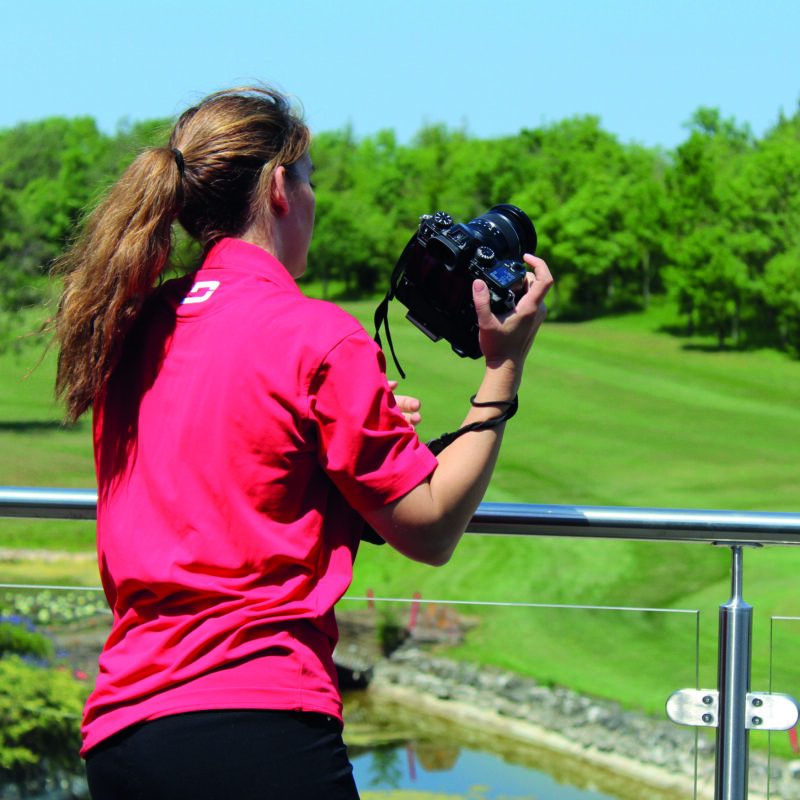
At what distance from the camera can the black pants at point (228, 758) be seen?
1.34m

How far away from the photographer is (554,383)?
54.3 metres

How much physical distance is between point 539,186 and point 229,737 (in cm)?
7761

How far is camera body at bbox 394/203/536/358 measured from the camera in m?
1.82

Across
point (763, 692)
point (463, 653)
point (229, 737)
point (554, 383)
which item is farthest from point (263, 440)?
point (554, 383)

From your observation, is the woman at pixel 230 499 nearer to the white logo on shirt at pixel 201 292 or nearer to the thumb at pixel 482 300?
the white logo on shirt at pixel 201 292

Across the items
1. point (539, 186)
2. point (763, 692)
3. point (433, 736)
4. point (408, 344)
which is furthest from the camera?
point (539, 186)

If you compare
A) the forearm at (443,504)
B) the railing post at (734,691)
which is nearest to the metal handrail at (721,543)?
the railing post at (734,691)

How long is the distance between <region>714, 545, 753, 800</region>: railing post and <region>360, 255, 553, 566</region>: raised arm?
31.0 inches

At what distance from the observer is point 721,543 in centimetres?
218

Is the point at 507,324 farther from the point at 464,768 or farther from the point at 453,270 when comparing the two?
the point at 464,768

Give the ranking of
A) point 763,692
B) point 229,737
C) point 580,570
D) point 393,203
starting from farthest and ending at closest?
point 393,203, point 580,570, point 763,692, point 229,737

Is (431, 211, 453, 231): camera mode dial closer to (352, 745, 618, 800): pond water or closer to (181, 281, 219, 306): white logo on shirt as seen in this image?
(181, 281, 219, 306): white logo on shirt

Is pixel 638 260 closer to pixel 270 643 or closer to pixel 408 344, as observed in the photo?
pixel 408 344

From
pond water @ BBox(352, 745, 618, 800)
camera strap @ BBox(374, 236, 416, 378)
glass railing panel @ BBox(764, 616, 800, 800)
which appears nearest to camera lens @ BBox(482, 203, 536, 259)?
camera strap @ BBox(374, 236, 416, 378)
